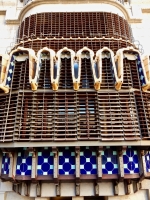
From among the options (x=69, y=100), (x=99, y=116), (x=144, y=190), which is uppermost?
(x=69, y=100)

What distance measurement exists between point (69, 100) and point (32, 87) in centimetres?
108

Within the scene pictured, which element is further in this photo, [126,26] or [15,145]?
[126,26]

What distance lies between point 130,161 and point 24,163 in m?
2.73

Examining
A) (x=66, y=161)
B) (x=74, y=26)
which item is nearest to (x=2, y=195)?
(x=66, y=161)

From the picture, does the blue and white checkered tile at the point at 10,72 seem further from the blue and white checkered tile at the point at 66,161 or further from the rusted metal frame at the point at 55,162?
the blue and white checkered tile at the point at 66,161

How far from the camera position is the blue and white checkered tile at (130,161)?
511 cm

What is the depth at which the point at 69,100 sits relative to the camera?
18.1 ft

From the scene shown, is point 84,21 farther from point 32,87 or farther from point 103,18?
point 32,87

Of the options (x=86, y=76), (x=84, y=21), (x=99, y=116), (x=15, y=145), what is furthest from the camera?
(x=84, y=21)

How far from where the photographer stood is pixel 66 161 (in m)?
5.13

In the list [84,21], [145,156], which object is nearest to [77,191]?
[145,156]

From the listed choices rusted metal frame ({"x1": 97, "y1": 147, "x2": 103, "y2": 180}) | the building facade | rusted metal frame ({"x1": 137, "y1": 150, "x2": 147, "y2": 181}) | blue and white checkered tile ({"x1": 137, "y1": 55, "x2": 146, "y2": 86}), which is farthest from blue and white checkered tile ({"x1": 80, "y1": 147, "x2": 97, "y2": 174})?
blue and white checkered tile ({"x1": 137, "y1": 55, "x2": 146, "y2": 86})

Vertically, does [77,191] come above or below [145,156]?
below

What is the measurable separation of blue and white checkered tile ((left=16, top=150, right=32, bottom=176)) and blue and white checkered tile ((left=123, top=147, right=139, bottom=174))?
244 cm
